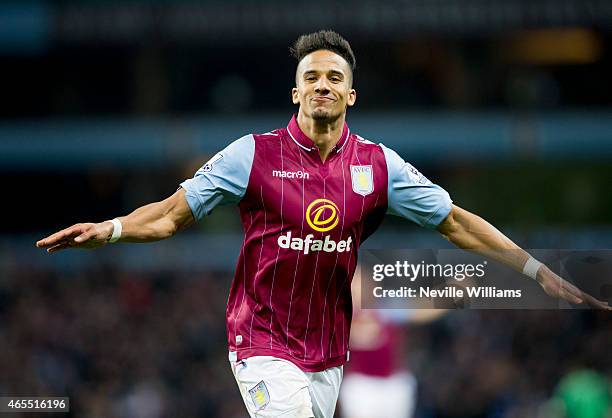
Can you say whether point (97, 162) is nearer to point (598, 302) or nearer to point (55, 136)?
point (55, 136)

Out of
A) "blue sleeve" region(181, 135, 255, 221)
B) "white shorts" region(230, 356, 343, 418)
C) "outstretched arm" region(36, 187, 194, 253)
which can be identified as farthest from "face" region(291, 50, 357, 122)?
"white shorts" region(230, 356, 343, 418)

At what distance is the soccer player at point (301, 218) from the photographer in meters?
5.39

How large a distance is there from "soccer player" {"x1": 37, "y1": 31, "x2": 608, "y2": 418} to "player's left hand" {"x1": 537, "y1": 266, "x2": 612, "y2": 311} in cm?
3

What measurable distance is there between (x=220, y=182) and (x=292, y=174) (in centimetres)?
38

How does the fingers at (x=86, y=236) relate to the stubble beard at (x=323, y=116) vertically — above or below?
below

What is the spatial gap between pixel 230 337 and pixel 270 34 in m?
18.7

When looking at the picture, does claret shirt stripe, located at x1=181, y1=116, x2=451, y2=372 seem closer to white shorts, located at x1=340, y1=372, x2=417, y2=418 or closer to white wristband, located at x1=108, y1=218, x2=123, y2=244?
white wristband, located at x1=108, y1=218, x2=123, y2=244

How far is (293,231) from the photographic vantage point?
17.9ft

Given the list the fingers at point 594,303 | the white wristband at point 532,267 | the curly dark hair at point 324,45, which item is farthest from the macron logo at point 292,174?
the fingers at point 594,303

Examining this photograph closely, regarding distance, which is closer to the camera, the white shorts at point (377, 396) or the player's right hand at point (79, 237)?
the player's right hand at point (79, 237)

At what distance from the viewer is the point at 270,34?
23.8 metres

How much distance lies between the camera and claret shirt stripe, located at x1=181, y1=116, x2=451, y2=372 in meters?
5.46

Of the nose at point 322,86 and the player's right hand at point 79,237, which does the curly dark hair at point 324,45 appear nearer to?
the nose at point 322,86

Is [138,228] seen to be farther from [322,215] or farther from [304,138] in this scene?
[304,138]
